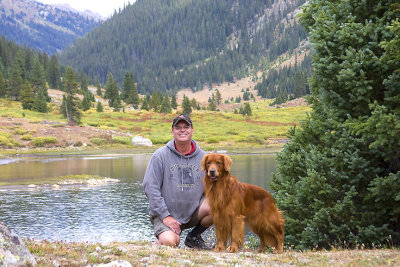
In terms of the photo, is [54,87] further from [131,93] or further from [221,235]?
[221,235]

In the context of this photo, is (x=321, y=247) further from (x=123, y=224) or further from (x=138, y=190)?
(x=138, y=190)

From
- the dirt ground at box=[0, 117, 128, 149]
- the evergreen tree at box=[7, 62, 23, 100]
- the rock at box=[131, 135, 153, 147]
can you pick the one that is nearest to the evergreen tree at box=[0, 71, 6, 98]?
the evergreen tree at box=[7, 62, 23, 100]

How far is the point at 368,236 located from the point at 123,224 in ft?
Result: 41.6

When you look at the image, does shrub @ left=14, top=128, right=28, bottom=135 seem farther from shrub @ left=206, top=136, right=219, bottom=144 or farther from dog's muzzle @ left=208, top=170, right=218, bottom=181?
dog's muzzle @ left=208, top=170, right=218, bottom=181

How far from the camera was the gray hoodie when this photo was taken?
7.53m

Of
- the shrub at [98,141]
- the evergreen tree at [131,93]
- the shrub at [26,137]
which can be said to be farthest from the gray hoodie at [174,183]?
the evergreen tree at [131,93]

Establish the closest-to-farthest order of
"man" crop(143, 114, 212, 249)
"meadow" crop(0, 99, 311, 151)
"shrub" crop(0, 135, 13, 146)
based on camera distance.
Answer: "man" crop(143, 114, 212, 249)
"shrub" crop(0, 135, 13, 146)
"meadow" crop(0, 99, 311, 151)

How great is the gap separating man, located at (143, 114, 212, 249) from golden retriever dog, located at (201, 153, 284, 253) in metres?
0.74

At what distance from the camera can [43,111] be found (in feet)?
281

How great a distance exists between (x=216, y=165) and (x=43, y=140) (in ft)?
185

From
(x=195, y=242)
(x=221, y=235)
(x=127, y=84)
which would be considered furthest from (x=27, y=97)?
(x=221, y=235)

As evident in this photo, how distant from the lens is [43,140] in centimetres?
5778

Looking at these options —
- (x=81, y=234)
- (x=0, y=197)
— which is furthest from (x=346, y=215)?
(x=0, y=197)

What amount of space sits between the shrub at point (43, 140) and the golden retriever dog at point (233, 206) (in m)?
55.4
